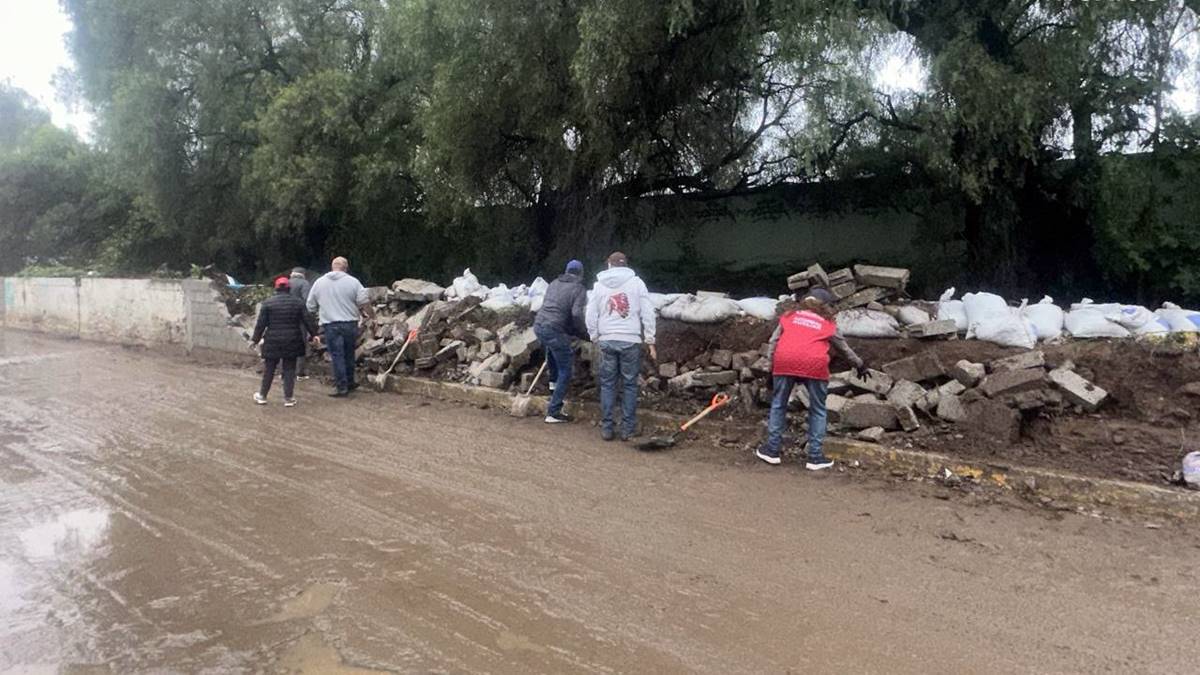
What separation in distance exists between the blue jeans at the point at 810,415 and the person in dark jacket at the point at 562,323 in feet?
7.57

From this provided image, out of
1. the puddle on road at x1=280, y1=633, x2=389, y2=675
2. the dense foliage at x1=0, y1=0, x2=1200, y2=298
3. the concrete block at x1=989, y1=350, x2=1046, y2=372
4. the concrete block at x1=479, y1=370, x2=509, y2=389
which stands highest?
the dense foliage at x1=0, y1=0, x2=1200, y2=298

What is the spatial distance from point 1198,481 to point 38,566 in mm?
7039

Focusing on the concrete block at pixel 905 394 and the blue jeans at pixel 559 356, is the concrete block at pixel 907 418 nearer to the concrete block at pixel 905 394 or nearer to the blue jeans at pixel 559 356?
the concrete block at pixel 905 394

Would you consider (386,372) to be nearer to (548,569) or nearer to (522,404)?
(522,404)

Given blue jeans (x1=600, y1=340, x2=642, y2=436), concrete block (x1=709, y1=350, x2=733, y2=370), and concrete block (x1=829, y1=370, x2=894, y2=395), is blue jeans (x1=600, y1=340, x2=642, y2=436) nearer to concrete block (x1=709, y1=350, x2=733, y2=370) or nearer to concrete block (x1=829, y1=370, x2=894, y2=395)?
concrete block (x1=709, y1=350, x2=733, y2=370)

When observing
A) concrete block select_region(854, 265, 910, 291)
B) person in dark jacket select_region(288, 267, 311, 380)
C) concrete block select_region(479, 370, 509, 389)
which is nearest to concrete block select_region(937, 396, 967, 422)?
concrete block select_region(854, 265, 910, 291)

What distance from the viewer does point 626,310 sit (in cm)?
735

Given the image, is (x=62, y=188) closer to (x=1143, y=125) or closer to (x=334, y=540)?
(x=334, y=540)

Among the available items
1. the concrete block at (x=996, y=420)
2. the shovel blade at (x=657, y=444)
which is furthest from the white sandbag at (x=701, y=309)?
the concrete block at (x=996, y=420)

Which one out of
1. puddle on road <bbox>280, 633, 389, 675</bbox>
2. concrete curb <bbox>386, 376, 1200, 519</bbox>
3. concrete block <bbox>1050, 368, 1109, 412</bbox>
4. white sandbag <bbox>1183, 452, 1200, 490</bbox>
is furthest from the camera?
concrete block <bbox>1050, 368, 1109, 412</bbox>

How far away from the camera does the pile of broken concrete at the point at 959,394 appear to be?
6.21m

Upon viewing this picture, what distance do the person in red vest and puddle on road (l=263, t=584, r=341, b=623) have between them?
3609 mm

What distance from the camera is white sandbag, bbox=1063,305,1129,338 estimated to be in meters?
6.65

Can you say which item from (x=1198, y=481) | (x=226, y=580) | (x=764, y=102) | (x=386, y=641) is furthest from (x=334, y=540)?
(x=764, y=102)
